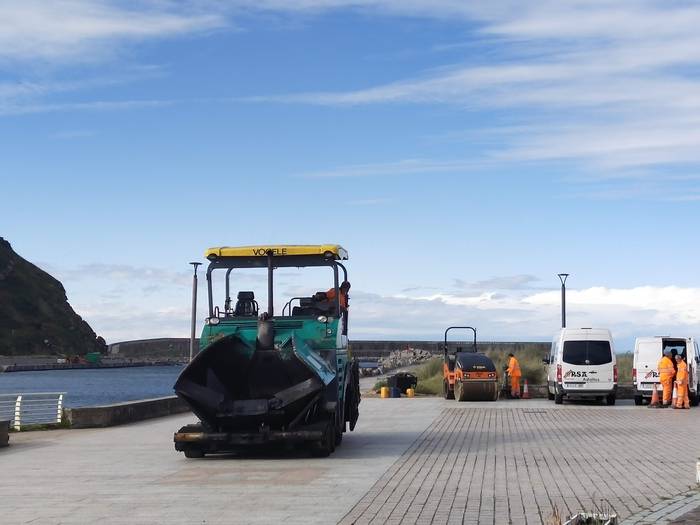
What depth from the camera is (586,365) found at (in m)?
34.0

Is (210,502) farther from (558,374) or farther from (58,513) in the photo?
(558,374)

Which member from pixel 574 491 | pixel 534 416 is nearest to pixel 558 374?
pixel 534 416

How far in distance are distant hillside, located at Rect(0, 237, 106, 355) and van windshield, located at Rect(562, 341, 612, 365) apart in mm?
140307

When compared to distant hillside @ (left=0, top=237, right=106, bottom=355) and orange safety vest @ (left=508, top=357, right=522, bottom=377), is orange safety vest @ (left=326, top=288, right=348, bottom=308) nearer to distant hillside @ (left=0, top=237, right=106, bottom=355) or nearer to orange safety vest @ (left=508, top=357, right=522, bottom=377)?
orange safety vest @ (left=508, top=357, right=522, bottom=377)

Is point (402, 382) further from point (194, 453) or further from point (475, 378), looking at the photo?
point (194, 453)

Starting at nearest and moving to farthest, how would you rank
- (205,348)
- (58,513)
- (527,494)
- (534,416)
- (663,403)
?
(58,513)
(527,494)
(205,348)
(534,416)
(663,403)

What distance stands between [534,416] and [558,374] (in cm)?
548

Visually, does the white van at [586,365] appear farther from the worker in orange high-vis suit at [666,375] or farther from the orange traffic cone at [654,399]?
the worker in orange high-vis suit at [666,375]

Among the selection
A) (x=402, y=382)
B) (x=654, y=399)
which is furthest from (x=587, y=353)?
(x=402, y=382)

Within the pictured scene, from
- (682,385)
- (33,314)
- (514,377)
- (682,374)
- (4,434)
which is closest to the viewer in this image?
(4,434)

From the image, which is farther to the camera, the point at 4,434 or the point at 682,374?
the point at 682,374

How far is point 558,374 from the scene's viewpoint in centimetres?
3428

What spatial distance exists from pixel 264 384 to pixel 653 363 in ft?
60.9

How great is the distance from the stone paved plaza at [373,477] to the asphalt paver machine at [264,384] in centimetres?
41
